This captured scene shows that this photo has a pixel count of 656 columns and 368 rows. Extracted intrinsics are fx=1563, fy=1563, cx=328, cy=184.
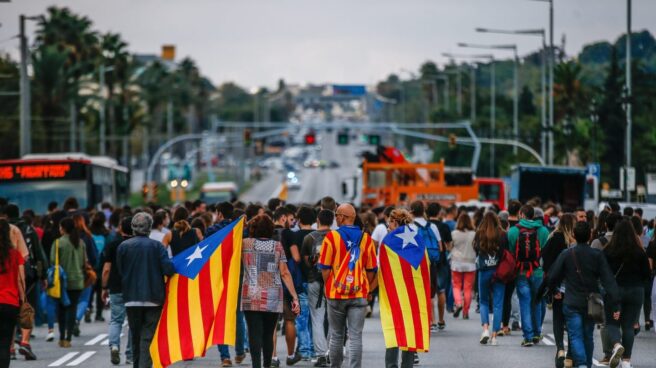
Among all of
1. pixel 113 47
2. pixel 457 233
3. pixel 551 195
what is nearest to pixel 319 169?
pixel 113 47

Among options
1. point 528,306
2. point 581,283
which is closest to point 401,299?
point 581,283

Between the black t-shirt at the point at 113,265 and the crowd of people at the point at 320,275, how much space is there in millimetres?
18

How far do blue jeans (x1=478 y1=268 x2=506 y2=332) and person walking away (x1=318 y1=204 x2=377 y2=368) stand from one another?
5.26 m

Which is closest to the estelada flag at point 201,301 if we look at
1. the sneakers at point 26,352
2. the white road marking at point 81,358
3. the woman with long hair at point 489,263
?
the white road marking at point 81,358

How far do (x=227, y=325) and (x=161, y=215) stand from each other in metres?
3.63

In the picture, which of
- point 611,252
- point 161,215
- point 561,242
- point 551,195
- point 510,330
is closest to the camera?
point 611,252

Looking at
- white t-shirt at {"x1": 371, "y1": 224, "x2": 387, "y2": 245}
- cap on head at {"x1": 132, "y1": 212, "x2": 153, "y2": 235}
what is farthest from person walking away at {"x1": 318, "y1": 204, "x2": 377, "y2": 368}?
white t-shirt at {"x1": 371, "y1": 224, "x2": 387, "y2": 245}

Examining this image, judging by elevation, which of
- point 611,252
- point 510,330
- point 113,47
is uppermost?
point 113,47

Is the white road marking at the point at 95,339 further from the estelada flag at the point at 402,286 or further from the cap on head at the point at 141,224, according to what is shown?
the estelada flag at the point at 402,286

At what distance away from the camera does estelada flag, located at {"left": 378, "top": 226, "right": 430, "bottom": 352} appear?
14.5 meters

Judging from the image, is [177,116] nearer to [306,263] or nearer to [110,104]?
[110,104]

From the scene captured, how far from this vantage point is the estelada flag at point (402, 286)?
1452cm

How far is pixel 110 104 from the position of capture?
9106 cm

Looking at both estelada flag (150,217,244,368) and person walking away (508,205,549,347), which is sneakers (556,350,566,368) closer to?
person walking away (508,205,549,347)
